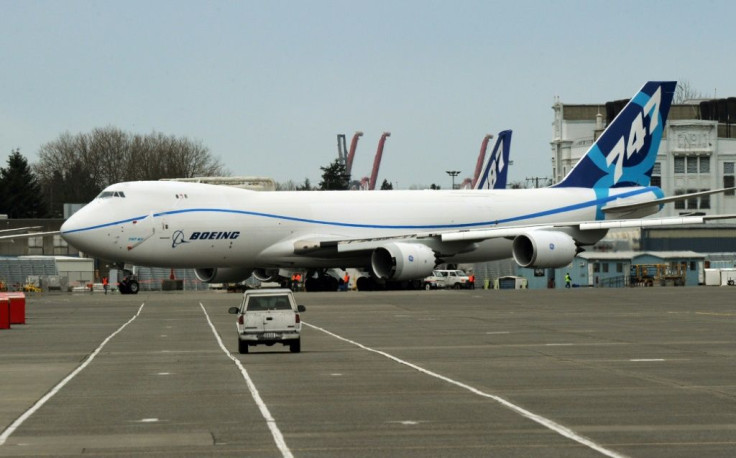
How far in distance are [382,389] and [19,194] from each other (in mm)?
136243

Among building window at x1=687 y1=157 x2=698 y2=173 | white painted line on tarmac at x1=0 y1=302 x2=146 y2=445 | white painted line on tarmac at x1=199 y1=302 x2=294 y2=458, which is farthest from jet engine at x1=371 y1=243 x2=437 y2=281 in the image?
building window at x1=687 y1=157 x2=698 y2=173

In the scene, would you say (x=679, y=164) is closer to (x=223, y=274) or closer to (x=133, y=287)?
(x=223, y=274)

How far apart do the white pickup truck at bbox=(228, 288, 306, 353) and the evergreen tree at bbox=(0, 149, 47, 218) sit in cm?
12647

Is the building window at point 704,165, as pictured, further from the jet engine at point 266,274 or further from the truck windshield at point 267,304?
the truck windshield at point 267,304

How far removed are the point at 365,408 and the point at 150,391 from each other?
4318 millimetres

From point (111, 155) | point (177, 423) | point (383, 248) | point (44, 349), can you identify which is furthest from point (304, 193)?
point (111, 155)

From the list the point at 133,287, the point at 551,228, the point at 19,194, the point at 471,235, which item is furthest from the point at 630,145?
the point at 19,194

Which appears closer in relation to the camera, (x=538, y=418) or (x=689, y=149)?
(x=538, y=418)

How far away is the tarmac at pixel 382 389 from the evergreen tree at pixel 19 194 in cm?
11178

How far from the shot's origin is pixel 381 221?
6869cm

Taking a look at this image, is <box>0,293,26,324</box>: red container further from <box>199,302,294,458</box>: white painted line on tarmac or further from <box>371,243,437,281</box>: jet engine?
<box>371,243,437,281</box>: jet engine

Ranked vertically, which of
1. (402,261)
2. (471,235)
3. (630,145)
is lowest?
Answer: (402,261)

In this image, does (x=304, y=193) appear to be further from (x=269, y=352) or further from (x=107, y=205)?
(x=269, y=352)

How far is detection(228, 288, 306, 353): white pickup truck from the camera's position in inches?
1142
